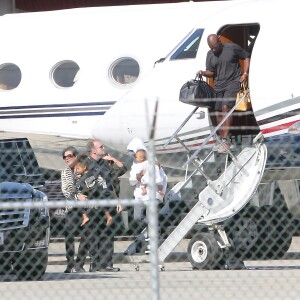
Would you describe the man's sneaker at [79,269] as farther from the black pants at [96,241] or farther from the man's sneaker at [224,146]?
the man's sneaker at [224,146]

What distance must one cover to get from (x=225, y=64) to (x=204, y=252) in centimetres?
251

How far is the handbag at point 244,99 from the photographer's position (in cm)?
1673

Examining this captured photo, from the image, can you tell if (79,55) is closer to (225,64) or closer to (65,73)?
(65,73)

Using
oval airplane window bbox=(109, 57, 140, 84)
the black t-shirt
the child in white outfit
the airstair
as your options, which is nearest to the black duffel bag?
the black t-shirt

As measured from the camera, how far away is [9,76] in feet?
74.2

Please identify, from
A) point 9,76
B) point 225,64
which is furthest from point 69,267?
point 9,76

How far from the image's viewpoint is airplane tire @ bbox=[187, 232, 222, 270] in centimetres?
1569

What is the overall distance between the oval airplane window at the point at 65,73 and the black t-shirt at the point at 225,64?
18.0ft

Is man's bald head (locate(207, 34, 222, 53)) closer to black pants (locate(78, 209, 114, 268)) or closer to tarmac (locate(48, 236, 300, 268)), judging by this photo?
black pants (locate(78, 209, 114, 268))

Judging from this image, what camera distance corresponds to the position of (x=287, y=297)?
40.5ft

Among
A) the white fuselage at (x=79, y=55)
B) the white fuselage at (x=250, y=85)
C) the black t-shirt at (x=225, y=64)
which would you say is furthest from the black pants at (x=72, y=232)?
the white fuselage at (x=79, y=55)

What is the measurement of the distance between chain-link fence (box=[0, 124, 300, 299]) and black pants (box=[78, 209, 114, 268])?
0.01m

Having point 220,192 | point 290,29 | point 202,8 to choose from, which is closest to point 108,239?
point 220,192

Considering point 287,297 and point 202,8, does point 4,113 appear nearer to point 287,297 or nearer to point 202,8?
point 202,8
